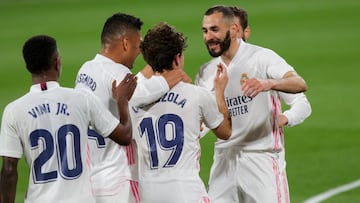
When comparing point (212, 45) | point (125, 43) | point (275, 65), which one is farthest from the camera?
point (212, 45)

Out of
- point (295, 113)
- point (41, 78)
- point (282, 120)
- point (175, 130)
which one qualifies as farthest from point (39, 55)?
point (295, 113)

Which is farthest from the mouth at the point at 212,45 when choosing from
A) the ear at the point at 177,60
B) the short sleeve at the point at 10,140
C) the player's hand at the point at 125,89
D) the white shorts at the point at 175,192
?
the short sleeve at the point at 10,140

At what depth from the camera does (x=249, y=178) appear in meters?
7.12

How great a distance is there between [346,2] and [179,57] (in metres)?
13.8

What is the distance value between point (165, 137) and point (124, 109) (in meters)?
0.38

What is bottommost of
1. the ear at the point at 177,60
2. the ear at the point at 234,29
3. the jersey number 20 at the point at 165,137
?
the jersey number 20 at the point at 165,137

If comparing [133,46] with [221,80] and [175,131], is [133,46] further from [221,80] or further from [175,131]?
[175,131]

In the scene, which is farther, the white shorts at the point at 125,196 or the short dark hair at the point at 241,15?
the short dark hair at the point at 241,15

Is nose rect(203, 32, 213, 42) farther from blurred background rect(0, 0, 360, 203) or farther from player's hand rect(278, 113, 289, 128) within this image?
blurred background rect(0, 0, 360, 203)

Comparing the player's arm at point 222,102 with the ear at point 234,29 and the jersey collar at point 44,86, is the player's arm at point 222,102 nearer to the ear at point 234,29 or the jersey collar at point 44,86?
the ear at point 234,29

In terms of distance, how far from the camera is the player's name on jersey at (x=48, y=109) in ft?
18.5

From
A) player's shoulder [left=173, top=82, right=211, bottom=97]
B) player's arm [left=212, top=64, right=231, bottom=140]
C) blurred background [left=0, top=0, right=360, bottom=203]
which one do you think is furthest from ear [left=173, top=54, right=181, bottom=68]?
blurred background [left=0, top=0, right=360, bottom=203]

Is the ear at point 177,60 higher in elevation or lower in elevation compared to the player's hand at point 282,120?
higher

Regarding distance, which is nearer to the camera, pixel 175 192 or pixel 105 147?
pixel 175 192
